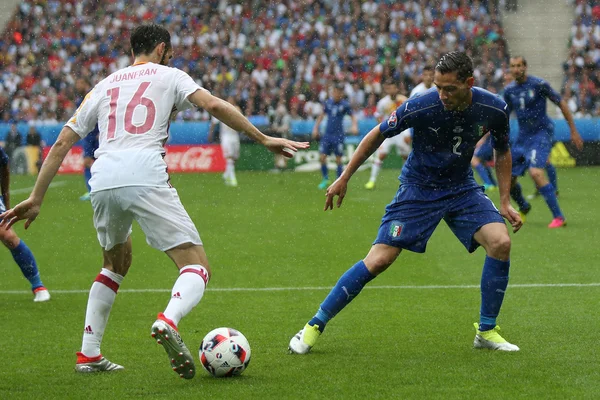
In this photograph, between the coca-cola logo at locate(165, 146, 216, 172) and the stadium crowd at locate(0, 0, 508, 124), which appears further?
the stadium crowd at locate(0, 0, 508, 124)

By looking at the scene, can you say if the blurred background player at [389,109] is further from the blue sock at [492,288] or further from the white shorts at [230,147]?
the blue sock at [492,288]

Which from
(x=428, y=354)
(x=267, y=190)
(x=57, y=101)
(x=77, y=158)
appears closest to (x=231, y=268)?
(x=428, y=354)

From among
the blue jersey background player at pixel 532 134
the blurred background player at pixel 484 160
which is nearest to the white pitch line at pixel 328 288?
the blue jersey background player at pixel 532 134

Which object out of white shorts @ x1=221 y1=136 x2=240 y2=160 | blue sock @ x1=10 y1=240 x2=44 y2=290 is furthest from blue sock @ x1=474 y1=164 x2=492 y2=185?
blue sock @ x1=10 y1=240 x2=44 y2=290

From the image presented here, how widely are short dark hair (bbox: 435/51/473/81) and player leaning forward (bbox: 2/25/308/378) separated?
101cm

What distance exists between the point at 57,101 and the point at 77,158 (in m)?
5.32

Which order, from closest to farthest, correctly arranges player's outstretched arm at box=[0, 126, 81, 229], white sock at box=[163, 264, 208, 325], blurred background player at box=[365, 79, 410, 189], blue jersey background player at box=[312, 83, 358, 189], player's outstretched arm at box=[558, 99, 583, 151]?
white sock at box=[163, 264, 208, 325] → player's outstretched arm at box=[0, 126, 81, 229] → player's outstretched arm at box=[558, 99, 583, 151] → blurred background player at box=[365, 79, 410, 189] → blue jersey background player at box=[312, 83, 358, 189]

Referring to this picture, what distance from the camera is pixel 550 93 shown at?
1237 centimetres

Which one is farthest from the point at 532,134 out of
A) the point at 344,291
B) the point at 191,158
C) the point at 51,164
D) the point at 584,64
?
the point at 584,64

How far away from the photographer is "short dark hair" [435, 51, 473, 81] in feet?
18.5

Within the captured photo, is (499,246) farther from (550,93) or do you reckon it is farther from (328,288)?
(550,93)

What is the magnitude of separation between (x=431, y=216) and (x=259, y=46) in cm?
2835

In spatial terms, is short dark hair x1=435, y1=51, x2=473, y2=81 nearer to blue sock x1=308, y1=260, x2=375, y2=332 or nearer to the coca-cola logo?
blue sock x1=308, y1=260, x2=375, y2=332

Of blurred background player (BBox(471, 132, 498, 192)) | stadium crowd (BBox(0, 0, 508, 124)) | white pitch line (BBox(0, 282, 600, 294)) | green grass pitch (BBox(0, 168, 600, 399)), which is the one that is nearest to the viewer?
green grass pitch (BBox(0, 168, 600, 399))
